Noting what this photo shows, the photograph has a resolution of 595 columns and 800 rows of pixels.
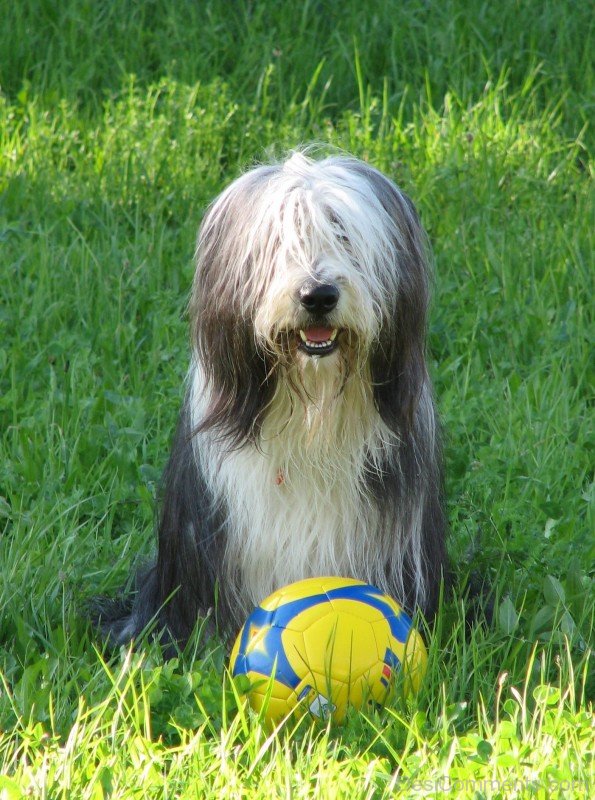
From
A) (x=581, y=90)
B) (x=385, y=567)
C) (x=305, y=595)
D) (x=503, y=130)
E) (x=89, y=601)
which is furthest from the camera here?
(x=581, y=90)

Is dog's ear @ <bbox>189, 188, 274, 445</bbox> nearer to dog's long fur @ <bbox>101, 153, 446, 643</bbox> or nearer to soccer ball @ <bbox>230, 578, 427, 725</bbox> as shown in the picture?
dog's long fur @ <bbox>101, 153, 446, 643</bbox>

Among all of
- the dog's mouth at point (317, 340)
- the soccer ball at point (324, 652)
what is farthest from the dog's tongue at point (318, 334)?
the soccer ball at point (324, 652)

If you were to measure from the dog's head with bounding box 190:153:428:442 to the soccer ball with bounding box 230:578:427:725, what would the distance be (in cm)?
44

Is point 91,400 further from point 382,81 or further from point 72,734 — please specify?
point 382,81

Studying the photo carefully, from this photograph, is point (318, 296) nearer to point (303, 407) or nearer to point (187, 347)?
point (303, 407)

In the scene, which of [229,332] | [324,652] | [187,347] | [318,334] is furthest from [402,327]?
[187,347]

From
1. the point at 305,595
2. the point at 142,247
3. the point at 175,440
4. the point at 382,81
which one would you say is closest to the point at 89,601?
the point at 175,440

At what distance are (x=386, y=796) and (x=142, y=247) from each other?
339 centimetres

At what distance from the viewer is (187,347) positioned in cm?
488

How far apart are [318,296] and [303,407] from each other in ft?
1.11

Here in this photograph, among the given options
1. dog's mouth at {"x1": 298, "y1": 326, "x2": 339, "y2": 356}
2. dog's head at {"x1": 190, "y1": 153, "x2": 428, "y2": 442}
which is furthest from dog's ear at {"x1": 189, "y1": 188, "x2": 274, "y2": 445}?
dog's mouth at {"x1": 298, "y1": 326, "x2": 339, "y2": 356}

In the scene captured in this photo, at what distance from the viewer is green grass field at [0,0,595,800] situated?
2.83 meters

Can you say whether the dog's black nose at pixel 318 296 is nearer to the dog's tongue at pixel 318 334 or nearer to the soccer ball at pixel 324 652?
the dog's tongue at pixel 318 334

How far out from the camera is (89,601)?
12.1 feet
